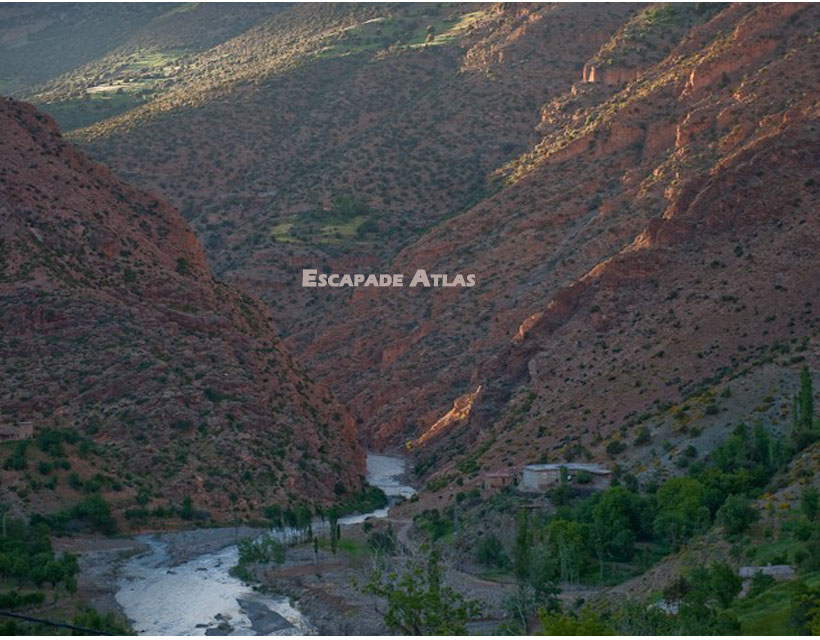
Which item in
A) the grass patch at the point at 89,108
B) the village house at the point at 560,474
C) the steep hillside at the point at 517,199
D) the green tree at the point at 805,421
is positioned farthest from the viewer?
the grass patch at the point at 89,108

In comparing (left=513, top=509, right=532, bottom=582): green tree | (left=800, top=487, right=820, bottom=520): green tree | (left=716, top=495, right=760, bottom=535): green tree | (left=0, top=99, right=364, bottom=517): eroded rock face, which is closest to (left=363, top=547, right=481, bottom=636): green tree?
(left=513, top=509, right=532, bottom=582): green tree

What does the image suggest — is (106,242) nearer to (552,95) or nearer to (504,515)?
(504,515)

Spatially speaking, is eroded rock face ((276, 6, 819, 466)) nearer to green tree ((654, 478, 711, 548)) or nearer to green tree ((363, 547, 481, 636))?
green tree ((654, 478, 711, 548))

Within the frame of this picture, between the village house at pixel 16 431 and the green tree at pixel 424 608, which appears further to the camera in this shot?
the village house at pixel 16 431

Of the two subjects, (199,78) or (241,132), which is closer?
(241,132)

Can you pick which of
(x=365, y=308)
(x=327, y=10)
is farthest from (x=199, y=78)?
(x=365, y=308)

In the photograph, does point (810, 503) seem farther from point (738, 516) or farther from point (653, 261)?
point (653, 261)

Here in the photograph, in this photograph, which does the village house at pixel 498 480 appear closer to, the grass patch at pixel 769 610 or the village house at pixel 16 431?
the village house at pixel 16 431


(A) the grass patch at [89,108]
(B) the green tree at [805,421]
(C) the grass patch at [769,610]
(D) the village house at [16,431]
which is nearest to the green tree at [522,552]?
(C) the grass patch at [769,610]
